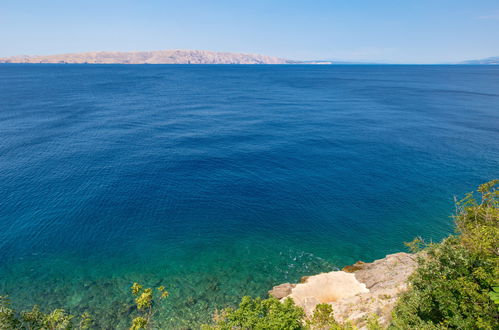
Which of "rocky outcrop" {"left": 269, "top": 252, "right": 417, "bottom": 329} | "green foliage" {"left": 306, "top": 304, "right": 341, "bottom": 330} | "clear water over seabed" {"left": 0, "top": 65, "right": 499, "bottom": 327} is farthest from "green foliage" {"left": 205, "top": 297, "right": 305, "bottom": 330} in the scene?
"clear water over seabed" {"left": 0, "top": 65, "right": 499, "bottom": 327}

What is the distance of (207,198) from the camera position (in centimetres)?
6212

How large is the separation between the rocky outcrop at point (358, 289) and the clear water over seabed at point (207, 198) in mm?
3297

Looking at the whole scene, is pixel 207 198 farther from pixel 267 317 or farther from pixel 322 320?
pixel 322 320

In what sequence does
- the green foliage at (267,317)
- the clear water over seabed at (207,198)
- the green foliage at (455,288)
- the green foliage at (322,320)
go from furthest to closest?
the clear water over seabed at (207,198) < the green foliage at (322,320) < the green foliage at (267,317) < the green foliage at (455,288)

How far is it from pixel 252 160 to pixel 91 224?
146 feet

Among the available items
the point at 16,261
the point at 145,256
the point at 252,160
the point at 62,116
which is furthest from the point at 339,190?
the point at 62,116

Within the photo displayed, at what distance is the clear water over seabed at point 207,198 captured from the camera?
42594mm

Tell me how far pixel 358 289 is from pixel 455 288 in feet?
55.7

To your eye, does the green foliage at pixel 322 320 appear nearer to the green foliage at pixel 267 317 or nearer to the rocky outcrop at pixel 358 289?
the green foliage at pixel 267 317

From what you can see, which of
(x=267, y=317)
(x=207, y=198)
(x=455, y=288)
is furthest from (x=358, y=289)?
(x=207, y=198)

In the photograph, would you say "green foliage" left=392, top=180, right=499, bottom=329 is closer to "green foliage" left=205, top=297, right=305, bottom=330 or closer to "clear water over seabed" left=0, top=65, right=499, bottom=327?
"green foliage" left=205, top=297, right=305, bottom=330

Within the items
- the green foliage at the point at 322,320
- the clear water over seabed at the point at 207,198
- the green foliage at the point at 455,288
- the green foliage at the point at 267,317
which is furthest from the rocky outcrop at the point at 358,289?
the green foliage at the point at 267,317

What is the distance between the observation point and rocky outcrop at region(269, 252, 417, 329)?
32022 millimetres

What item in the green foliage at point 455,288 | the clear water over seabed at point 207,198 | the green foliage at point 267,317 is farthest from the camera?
Answer: the clear water over seabed at point 207,198
